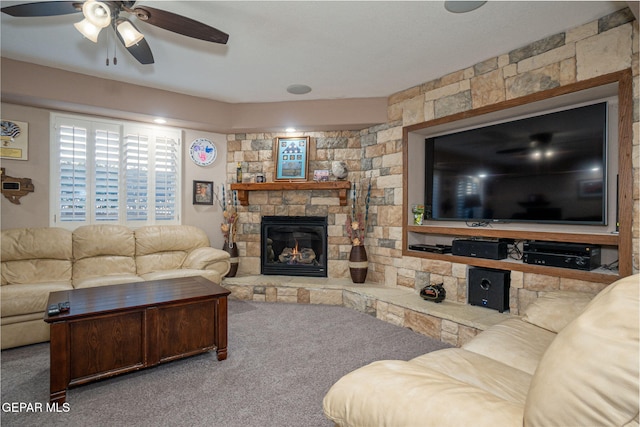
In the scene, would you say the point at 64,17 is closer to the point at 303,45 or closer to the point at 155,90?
the point at 155,90

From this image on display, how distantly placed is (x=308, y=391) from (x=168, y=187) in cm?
345

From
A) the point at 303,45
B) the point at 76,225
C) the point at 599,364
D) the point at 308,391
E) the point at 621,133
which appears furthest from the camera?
the point at 76,225

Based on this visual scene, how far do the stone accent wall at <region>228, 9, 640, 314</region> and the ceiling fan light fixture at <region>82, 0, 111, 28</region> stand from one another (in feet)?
9.35

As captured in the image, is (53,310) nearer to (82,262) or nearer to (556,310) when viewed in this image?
(82,262)

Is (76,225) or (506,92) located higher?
(506,92)

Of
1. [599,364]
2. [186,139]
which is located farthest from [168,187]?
[599,364]

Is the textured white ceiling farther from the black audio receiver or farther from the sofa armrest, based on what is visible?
the sofa armrest

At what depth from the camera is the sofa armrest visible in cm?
385

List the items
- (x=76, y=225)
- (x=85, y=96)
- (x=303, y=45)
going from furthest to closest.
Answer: (x=76, y=225) → (x=85, y=96) → (x=303, y=45)

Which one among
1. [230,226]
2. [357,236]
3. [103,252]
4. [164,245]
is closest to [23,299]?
[103,252]

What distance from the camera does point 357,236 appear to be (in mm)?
4281

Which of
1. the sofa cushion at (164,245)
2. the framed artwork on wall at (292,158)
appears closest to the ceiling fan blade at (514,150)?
the framed artwork on wall at (292,158)

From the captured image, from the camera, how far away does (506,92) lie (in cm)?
292

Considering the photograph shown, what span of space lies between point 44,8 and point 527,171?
382 cm
